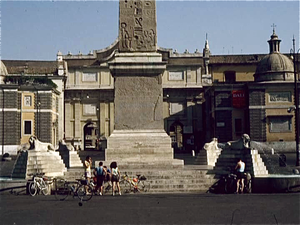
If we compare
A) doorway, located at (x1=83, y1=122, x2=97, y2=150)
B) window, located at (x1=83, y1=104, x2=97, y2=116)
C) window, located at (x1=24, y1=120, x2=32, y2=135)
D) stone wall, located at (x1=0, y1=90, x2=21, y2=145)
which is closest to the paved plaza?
stone wall, located at (x1=0, y1=90, x2=21, y2=145)

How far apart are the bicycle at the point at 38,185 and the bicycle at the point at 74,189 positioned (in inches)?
11.8

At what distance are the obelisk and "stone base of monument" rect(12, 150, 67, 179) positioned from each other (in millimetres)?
1901

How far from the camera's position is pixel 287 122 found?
5191cm

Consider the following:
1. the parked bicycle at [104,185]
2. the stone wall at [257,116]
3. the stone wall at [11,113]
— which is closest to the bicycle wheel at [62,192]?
the parked bicycle at [104,185]

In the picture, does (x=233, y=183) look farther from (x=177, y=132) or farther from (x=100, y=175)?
(x=177, y=132)

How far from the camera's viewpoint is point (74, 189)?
48.6 feet

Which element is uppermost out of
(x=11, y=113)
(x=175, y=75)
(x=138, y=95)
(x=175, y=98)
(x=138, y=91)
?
(x=175, y=75)

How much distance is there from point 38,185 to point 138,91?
203 inches

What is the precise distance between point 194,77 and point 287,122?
52.0 feet

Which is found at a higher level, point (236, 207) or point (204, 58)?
point (204, 58)

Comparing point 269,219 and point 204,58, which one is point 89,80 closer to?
point 204,58

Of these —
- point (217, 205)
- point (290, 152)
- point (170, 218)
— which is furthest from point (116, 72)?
point (290, 152)

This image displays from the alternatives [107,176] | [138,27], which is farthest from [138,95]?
[107,176]

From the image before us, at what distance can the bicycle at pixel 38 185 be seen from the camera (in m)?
15.5
